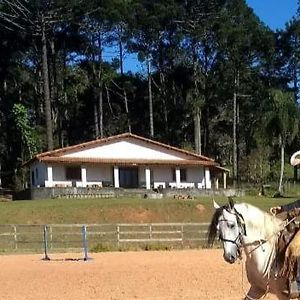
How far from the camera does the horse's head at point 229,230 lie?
22.6 feet

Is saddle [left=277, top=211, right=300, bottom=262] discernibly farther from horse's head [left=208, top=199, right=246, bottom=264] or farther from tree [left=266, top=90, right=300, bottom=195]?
tree [left=266, top=90, right=300, bottom=195]

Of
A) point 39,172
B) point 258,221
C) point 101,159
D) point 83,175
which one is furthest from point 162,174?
point 258,221

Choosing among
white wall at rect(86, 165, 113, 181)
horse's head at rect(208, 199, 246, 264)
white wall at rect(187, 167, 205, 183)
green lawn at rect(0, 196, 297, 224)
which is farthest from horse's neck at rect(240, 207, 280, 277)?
white wall at rect(187, 167, 205, 183)

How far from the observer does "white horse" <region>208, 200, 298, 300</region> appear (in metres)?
7.01

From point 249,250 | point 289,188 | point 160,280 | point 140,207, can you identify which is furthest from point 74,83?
point 249,250

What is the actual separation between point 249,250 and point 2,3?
2101 inches

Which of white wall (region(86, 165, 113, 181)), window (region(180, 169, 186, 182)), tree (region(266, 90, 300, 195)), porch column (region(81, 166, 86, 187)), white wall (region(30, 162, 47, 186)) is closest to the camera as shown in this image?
porch column (region(81, 166, 86, 187))

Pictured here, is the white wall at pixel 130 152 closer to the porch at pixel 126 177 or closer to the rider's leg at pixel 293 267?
the porch at pixel 126 177

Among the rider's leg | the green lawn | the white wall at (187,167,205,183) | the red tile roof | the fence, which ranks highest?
the red tile roof

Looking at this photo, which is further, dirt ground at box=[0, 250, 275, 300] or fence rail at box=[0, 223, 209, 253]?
fence rail at box=[0, 223, 209, 253]

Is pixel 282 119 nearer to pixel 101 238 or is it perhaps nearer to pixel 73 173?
pixel 73 173

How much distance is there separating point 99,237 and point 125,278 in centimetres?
1248

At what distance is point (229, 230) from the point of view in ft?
22.9

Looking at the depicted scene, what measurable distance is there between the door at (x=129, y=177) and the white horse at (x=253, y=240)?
1707 inches
